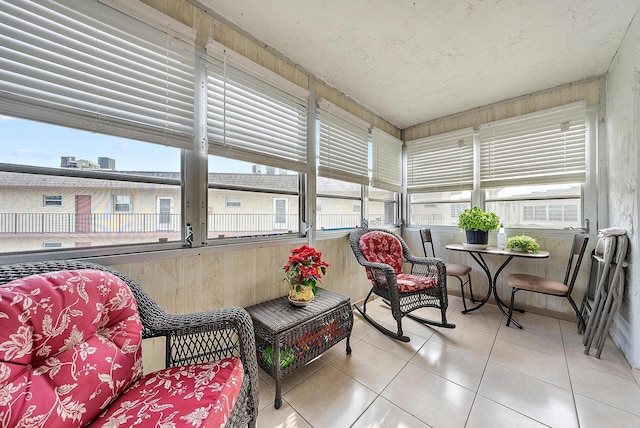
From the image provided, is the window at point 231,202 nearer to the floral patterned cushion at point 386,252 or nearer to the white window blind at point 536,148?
the floral patterned cushion at point 386,252

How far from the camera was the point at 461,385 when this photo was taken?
61.9 inches

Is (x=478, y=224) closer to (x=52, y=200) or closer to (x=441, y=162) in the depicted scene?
(x=441, y=162)

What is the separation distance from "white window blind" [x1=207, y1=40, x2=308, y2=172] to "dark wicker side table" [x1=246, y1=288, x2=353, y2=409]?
3.91 ft

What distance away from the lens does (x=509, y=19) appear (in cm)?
173

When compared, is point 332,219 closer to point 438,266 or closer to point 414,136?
point 438,266

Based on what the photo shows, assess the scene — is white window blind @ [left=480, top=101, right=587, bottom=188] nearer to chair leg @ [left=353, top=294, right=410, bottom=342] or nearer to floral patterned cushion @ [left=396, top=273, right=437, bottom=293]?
floral patterned cushion @ [left=396, top=273, right=437, bottom=293]

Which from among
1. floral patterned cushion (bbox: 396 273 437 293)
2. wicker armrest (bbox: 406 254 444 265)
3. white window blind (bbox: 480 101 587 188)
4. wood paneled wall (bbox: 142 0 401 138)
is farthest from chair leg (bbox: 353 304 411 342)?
wood paneled wall (bbox: 142 0 401 138)

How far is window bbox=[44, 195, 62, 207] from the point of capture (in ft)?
3.88

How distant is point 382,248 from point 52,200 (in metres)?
2.66

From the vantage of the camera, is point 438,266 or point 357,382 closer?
point 357,382

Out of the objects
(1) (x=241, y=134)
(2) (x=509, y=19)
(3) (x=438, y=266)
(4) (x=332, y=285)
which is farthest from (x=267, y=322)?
(2) (x=509, y=19)

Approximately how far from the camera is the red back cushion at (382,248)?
2596 mm

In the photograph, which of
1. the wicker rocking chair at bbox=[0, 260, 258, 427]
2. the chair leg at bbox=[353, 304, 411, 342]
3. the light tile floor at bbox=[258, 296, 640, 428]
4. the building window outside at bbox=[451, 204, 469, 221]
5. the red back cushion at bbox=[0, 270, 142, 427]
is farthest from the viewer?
the building window outside at bbox=[451, 204, 469, 221]

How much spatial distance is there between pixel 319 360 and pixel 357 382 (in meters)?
0.37
